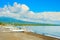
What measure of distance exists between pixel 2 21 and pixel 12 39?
26.4 m

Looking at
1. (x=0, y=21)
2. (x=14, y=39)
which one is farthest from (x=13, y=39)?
(x=0, y=21)

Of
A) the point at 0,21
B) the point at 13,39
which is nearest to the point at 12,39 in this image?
the point at 13,39

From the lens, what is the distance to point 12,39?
9.70 meters

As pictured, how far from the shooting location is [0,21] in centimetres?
3538

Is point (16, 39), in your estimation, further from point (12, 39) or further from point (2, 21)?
point (2, 21)

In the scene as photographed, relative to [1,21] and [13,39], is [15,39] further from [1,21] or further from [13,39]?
[1,21]

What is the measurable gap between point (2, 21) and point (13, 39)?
26.4m

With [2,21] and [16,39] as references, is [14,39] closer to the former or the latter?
[16,39]

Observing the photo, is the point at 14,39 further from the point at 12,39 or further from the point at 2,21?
the point at 2,21

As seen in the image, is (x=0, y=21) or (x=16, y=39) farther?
(x=0, y=21)

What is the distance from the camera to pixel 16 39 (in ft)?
31.9

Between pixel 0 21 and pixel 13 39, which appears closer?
pixel 13 39

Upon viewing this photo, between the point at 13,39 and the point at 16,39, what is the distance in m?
0.13

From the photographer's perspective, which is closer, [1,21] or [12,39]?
[12,39]
